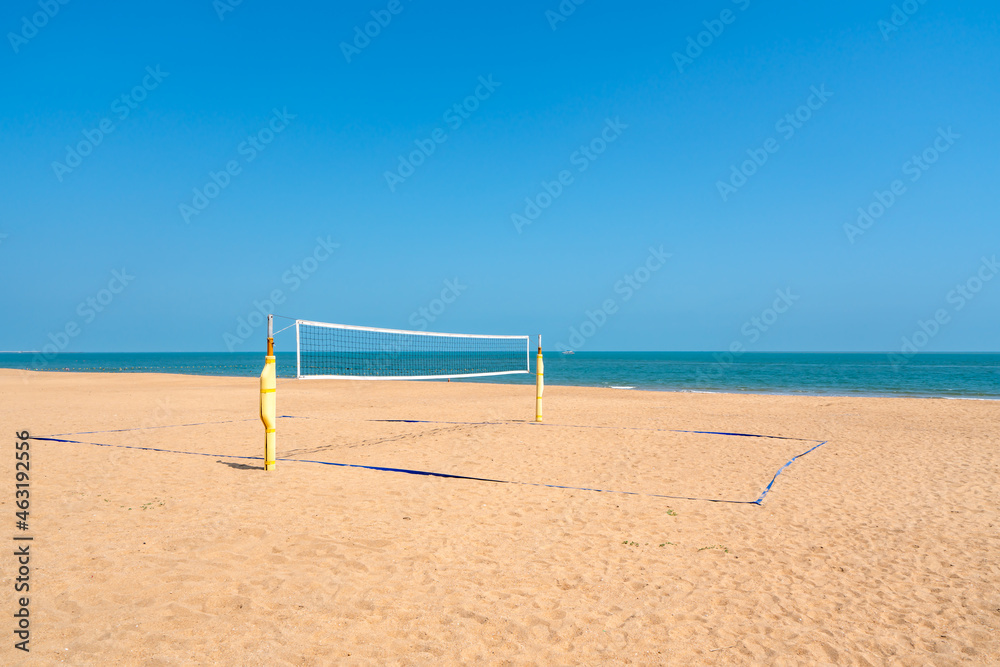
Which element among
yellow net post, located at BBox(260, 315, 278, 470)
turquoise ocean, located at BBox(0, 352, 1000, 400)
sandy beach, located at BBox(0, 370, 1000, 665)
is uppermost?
turquoise ocean, located at BBox(0, 352, 1000, 400)

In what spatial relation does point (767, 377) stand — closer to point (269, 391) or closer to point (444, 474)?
point (444, 474)

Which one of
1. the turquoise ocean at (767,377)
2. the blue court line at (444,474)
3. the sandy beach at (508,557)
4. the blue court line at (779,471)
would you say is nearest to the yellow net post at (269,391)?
the sandy beach at (508,557)

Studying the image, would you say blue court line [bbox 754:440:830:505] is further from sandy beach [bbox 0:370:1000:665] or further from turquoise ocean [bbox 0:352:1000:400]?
turquoise ocean [bbox 0:352:1000:400]

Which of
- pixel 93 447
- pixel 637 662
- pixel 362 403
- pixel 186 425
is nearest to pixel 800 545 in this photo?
pixel 637 662

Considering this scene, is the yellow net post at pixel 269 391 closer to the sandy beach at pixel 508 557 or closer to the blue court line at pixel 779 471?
the sandy beach at pixel 508 557

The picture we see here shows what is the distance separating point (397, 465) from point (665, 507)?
3426mm

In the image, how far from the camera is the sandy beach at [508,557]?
9.68 feet

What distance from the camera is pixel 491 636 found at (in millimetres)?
3020

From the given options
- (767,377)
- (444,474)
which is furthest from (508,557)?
(767,377)

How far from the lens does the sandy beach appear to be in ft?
9.68

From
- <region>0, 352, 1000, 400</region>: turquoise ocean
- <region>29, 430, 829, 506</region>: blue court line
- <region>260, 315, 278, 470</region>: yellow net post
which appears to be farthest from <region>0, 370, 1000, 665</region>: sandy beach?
<region>0, 352, 1000, 400</region>: turquoise ocean

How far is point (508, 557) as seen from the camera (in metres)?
4.18

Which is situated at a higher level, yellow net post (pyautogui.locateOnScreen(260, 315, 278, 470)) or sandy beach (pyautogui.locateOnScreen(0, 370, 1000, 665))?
yellow net post (pyautogui.locateOnScreen(260, 315, 278, 470))

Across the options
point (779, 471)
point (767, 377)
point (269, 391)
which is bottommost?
point (779, 471)
